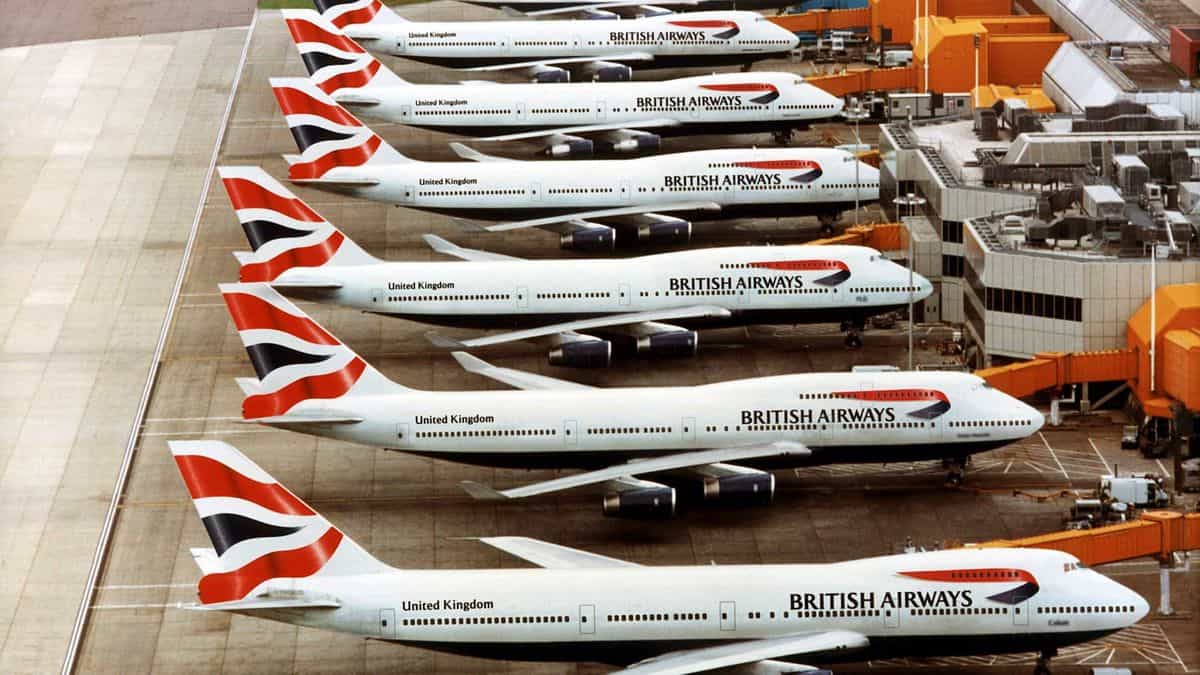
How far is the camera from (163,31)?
165375mm

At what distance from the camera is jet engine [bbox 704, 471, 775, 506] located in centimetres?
8400

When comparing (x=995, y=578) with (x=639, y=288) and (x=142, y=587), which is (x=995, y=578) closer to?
(x=142, y=587)

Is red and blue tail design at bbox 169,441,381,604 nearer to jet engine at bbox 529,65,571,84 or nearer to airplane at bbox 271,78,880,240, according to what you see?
airplane at bbox 271,78,880,240

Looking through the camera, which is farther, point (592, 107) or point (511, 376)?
point (592, 107)

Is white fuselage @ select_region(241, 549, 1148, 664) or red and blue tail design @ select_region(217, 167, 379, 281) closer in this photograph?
white fuselage @ select_region(241, 549, 1148, 664)

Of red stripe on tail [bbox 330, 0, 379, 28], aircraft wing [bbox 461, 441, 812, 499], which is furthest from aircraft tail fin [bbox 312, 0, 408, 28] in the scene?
aircraft wing [bbox 461, 441, 812, 499]

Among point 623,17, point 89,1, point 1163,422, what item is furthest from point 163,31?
point 1163,422

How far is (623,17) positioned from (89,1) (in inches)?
1685

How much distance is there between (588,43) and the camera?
14838 cm

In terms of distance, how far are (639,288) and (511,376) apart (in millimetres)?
9891

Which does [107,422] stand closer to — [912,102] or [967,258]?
[967,258]

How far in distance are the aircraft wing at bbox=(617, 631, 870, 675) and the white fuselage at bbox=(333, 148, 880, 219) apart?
163 ft

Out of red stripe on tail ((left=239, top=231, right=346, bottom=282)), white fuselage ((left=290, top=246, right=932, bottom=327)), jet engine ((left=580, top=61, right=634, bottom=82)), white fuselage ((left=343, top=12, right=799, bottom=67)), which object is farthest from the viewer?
white fuselage ((left=343, top=12, right=799, bottom=67))

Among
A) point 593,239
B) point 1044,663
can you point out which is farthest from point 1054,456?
point 593,239
